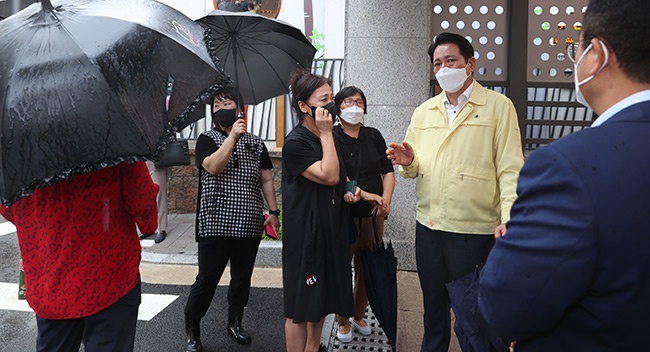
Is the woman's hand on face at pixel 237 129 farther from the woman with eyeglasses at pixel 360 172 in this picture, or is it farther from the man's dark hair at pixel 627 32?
the man's dark hair at pixel 627 32

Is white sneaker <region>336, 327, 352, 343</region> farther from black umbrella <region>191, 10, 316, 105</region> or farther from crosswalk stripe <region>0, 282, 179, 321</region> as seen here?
black umbrella <region>191, 10, 316, 105</region>

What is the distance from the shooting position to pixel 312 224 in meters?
2.81

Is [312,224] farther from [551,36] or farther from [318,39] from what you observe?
[318,39]

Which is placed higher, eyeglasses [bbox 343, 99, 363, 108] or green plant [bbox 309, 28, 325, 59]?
green plant [bbox 309, 28, 325, 59]

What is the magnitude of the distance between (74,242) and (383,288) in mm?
1857

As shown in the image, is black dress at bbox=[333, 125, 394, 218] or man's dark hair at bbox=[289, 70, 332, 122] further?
black dress at bbox=[333, 125, 394, 218]

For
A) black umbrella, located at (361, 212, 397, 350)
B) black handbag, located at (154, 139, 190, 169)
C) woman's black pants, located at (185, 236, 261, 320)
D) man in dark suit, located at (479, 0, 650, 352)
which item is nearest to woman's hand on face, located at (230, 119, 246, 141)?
woman's black pants, located at (185, 236, 261, 320)

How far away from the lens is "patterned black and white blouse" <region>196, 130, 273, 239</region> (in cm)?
344

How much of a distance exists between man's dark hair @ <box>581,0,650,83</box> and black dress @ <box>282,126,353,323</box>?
5.88 feet

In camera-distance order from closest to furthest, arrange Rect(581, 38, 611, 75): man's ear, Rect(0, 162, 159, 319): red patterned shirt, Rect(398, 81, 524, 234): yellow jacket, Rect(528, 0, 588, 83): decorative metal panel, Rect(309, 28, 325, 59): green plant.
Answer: Rect(581, 38, 611, 75): man's ear
Rect(0, 162, 159, 319): red patterned shirt
Rect(398, 81, 524, 234): yellow jacket
Rect(528, 0, 588, 83): decorative metal panel
Rect(309, 28, 325, 59): green plant

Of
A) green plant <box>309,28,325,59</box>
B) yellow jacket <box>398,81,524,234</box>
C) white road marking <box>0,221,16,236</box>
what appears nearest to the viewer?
yellow jacket <box>398,81,524,234</box>

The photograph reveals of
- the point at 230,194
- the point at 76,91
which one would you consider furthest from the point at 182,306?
the point at 76,91

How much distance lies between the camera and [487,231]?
109 inches

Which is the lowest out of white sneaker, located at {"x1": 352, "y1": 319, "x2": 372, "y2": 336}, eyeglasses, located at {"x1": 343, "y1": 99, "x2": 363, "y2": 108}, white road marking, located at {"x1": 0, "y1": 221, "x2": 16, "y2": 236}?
white road marking, located at {"x1": 0, "y1": 221, "x2": 16, "y2": 236}
